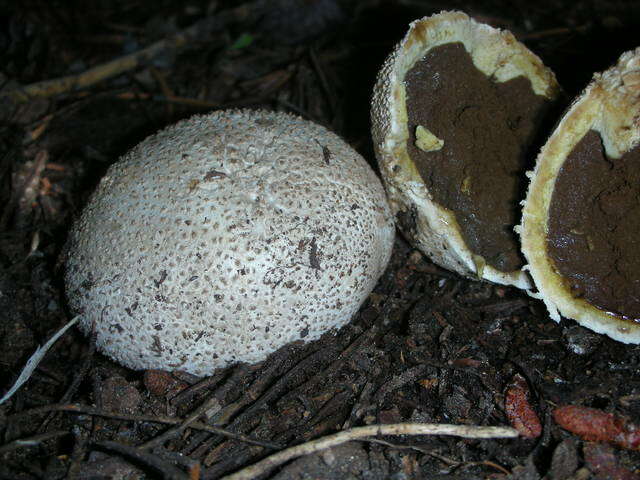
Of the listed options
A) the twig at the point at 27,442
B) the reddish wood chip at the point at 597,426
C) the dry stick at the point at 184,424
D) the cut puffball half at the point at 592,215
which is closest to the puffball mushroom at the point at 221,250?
the dry stick at the point at 184,424

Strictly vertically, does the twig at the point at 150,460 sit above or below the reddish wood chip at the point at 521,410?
above

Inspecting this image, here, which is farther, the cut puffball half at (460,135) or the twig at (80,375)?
the cut puffball half at (460,135)

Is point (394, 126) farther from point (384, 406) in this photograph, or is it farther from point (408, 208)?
point (384, 406)

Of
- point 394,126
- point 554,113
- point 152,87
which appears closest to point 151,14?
point 152,87

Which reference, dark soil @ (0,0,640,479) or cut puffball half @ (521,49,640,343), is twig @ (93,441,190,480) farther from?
cut puffball half @ (521,49,640,343)

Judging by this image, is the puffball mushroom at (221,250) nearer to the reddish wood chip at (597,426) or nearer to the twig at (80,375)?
the twig at (80,375)
